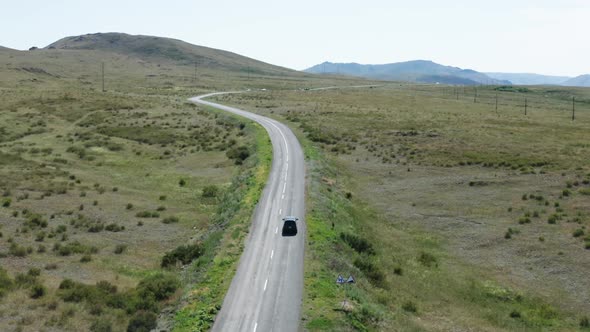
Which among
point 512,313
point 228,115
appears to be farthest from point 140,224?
point 228,115

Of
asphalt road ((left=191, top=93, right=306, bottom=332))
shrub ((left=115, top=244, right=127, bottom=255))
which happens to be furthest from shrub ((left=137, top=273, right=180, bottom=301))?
shrub ((left=115, top=244, right=127, bottom=255))

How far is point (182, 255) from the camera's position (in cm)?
3841

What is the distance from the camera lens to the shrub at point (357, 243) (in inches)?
1603

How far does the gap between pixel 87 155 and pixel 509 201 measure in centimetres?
6077

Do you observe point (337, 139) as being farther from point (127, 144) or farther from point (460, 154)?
point (127, 144)


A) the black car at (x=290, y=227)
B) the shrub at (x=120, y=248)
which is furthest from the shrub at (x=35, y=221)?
the black car at (x=290, y=227)

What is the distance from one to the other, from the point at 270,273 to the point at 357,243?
11.4 m

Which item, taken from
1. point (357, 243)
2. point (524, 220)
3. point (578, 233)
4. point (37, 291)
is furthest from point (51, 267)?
point (578, 233)

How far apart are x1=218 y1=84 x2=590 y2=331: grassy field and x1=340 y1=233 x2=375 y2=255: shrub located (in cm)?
12

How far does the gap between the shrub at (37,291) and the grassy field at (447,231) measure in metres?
16.4

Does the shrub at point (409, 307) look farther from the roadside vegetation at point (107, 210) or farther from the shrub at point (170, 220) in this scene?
the shrub at point (170, 220)

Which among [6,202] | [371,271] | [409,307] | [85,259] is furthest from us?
[6,202]

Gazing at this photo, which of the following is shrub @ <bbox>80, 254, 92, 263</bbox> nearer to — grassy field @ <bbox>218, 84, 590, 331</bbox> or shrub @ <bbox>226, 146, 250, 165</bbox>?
grassy field @ <bbox>218, 84, 590, 331</bbox>

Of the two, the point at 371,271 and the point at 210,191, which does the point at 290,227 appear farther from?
the point at 210,191
